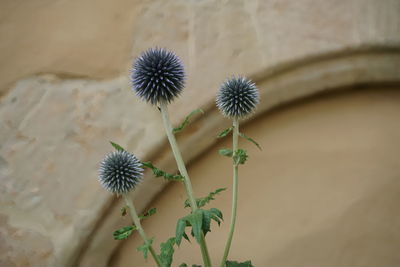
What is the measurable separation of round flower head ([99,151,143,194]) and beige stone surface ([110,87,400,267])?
0.50 m

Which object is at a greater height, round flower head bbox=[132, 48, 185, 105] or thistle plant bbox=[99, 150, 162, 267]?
round flower head bbox=[132, 48, 185, 105]

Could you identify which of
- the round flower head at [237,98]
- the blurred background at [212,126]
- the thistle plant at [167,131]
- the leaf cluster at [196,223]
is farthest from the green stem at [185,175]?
the blurred background at [212,126]

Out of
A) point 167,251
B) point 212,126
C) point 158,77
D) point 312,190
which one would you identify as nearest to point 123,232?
point 167,251

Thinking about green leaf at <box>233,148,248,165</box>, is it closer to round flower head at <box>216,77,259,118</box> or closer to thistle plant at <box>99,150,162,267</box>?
round flower head at <box>216,77,259,118</box>

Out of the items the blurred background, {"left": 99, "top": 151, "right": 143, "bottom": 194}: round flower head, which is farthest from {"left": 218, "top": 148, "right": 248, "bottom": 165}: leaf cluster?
the blurred background

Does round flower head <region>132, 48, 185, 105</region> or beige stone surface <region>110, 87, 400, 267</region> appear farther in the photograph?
beige stone surface <region>110, 87, 400, 267</region>

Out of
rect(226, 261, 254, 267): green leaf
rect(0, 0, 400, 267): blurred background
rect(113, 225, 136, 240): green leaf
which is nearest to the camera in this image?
rect(113, 225, 136, 240): green leaf

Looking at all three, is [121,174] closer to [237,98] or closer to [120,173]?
[120,173]

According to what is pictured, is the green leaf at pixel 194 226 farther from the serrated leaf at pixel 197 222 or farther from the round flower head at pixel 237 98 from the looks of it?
the round flower head at pixel 237 98

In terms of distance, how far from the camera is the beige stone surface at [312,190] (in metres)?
1.76

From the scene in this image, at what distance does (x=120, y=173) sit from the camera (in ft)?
4.57

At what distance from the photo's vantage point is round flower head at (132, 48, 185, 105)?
1.43 meters

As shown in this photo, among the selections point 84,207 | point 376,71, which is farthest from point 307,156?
point 84,207

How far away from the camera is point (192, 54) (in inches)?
75.4
